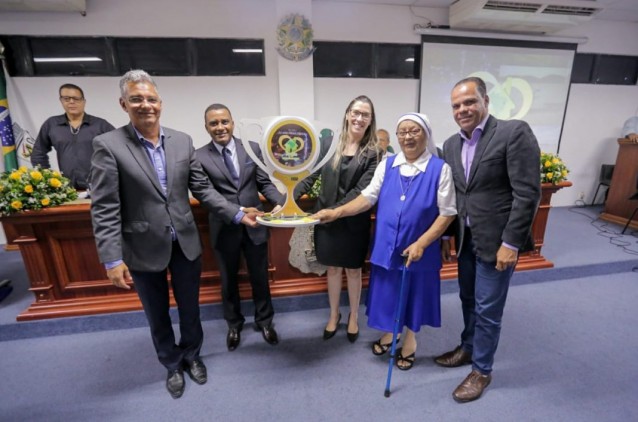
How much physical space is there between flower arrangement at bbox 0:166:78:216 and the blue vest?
212cm

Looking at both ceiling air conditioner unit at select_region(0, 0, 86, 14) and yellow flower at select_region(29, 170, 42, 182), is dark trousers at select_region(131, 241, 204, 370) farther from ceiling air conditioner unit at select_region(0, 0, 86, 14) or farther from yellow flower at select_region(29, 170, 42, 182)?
ceiling air conditioner unit at select_region(0, 0, 86, 14)

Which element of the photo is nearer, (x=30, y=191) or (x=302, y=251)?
(x=30, y=191)

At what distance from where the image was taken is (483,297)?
58.4 inches

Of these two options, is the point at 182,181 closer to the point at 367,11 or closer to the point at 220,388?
the point at 220,388

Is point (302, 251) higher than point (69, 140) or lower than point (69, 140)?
lower

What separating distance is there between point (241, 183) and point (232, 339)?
1013 mm

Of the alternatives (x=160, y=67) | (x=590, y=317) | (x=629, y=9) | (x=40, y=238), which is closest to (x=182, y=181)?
(x=40, y=238)

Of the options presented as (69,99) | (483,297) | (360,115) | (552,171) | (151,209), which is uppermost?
(69,99)

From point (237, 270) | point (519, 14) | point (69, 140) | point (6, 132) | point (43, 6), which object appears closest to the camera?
point (237, 270)

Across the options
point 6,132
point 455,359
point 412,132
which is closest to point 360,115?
point 412,132

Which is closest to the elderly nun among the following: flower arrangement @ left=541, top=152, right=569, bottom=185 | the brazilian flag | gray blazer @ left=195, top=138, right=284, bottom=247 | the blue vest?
the blue vest

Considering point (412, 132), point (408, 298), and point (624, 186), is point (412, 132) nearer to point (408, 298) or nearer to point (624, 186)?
point (408, 298)

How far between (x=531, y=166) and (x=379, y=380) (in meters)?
1.32

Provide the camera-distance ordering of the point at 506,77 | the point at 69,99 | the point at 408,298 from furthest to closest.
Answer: the point at 506,77 → the point at 69,99 → the point at 408,298
